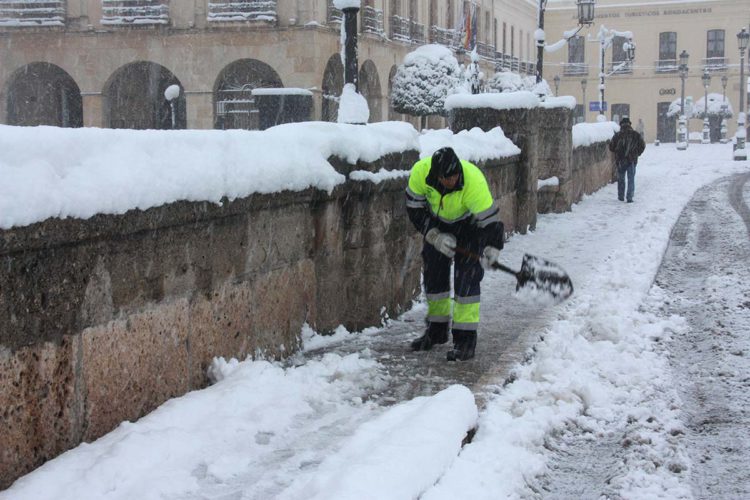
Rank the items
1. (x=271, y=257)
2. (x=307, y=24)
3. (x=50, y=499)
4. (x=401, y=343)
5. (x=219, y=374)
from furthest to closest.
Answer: (x=307, y=24) → (x=401, y=343) → (x=271, y=257) → (x=219, y=374) → (x=50, y=499)

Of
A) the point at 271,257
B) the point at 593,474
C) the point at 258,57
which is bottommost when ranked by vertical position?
the point at 593,474

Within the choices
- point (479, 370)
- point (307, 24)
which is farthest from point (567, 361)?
point (307, 24)

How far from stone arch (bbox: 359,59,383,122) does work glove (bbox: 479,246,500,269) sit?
2432 cm

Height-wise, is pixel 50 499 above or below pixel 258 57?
below

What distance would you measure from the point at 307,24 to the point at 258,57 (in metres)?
1.57

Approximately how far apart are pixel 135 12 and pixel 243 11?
287 cm

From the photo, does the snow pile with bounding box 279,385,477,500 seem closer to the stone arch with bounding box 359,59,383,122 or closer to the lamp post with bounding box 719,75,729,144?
the stone arch with bounding box 359,59,383,122

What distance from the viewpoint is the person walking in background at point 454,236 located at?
5.80 meters

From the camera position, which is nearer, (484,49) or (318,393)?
(318,393)

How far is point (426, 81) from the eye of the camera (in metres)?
27.5

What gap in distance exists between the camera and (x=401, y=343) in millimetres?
6234

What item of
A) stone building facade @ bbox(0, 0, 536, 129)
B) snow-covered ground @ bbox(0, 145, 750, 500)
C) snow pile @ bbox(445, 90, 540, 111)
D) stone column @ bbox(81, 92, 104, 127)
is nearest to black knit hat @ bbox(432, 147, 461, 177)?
snow-covered ground @ bbox(0, 145, 750, 500)

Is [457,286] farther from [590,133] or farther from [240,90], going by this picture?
[240,90]

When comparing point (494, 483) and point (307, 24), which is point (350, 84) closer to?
point (494, 483)
